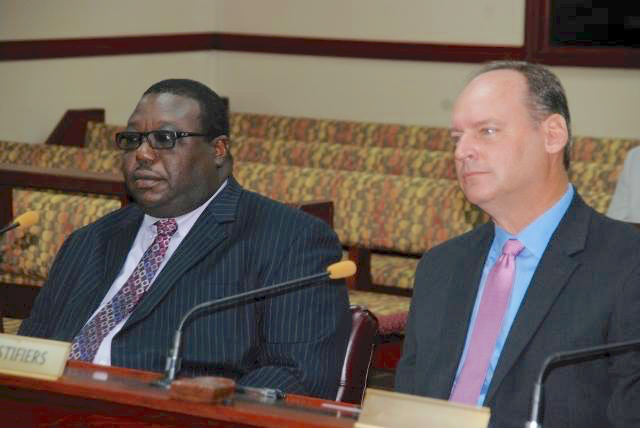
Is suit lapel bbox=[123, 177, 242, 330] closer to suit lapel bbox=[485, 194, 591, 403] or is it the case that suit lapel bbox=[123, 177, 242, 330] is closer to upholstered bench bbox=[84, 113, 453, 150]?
suit lapel bbox=[485, 194, 591, 403]

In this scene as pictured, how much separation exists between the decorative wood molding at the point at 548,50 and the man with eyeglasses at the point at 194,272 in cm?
633

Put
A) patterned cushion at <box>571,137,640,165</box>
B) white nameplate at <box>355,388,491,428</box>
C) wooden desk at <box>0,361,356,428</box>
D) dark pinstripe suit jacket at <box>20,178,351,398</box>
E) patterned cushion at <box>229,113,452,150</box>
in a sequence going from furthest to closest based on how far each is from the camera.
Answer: patterned cushion at <box>229,113,452,150</box> → patterned cushion at <box>571,137,640,165</box> → dark pinstripe suit jacket at <box>20,178,351,398</box> → wooden desk at <box>0,361,356,428</box> → white nameplate at <box>355,388,491,428</box>

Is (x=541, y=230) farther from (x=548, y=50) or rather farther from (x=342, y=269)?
(x=548, y=50)

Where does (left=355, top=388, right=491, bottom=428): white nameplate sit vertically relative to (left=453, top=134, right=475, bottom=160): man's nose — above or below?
below

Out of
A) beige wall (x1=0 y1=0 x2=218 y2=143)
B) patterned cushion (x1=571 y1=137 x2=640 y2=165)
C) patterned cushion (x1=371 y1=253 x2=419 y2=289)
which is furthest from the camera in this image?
beige wall (x1=0 y1=0 x2=218 y2=143)

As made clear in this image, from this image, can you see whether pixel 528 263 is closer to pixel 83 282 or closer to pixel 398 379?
pixel 398 379

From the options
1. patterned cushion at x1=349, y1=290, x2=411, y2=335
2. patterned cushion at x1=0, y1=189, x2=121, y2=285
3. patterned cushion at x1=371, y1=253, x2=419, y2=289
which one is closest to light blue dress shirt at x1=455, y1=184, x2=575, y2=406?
patterned cushion at x1=349, y1=290, x2=411, y2=335

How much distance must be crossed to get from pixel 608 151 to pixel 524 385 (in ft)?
20.6

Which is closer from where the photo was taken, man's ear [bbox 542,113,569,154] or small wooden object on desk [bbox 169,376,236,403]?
small wooden object on desk [bbox 169,376,236,403]

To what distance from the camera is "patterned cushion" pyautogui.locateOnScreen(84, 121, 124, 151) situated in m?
8.98

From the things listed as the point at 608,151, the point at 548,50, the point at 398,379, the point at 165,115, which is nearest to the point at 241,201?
the point at 165,115

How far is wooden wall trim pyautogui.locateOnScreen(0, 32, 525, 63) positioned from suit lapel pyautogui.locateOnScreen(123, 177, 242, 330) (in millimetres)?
5661

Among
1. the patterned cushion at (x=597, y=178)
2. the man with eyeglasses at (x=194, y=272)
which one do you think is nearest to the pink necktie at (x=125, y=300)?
the man with eyeglasses at (x=194, y=272)

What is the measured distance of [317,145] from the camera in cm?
837
